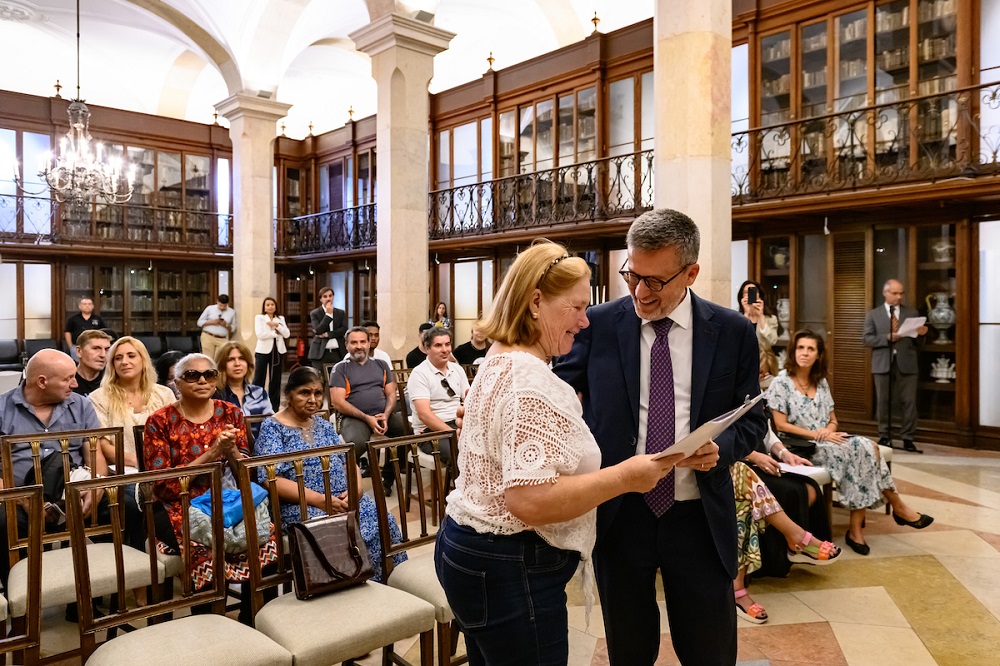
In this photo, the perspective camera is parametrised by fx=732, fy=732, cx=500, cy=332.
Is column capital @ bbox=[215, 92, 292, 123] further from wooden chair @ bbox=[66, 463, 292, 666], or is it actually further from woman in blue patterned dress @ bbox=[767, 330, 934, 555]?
wooden chair @ bbox=[66, 463, 292, 666]

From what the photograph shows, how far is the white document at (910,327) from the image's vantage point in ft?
24.2

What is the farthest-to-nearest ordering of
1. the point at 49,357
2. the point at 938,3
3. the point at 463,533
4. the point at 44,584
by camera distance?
the point at 938,3 → the point at 49,357 → the point at 44,584 → the point at 463,533

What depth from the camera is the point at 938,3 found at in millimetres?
7938

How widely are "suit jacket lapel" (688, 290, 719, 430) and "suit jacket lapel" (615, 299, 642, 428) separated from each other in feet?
0.46

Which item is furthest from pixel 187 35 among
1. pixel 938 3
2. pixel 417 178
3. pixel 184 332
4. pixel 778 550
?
pixel 778 550

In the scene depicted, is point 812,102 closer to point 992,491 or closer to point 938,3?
point 938,3

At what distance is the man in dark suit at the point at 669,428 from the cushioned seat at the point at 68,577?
5.90 feet

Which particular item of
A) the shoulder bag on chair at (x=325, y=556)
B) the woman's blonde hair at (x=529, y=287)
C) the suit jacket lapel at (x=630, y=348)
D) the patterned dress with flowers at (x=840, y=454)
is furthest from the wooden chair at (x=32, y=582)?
the patterned dress with flowers at (x=840, y=454)

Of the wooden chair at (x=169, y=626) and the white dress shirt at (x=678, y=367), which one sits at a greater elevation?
the white dress shirt at (x=678, y=367)

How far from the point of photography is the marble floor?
303 cm

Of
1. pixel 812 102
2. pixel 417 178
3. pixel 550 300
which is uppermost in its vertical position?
pixel 812 102

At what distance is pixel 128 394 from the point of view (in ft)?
13.9

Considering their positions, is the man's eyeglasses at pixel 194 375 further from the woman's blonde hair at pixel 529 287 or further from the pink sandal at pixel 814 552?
the pink sandal at pixel 814 552

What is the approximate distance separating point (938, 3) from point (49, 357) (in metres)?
9.00
